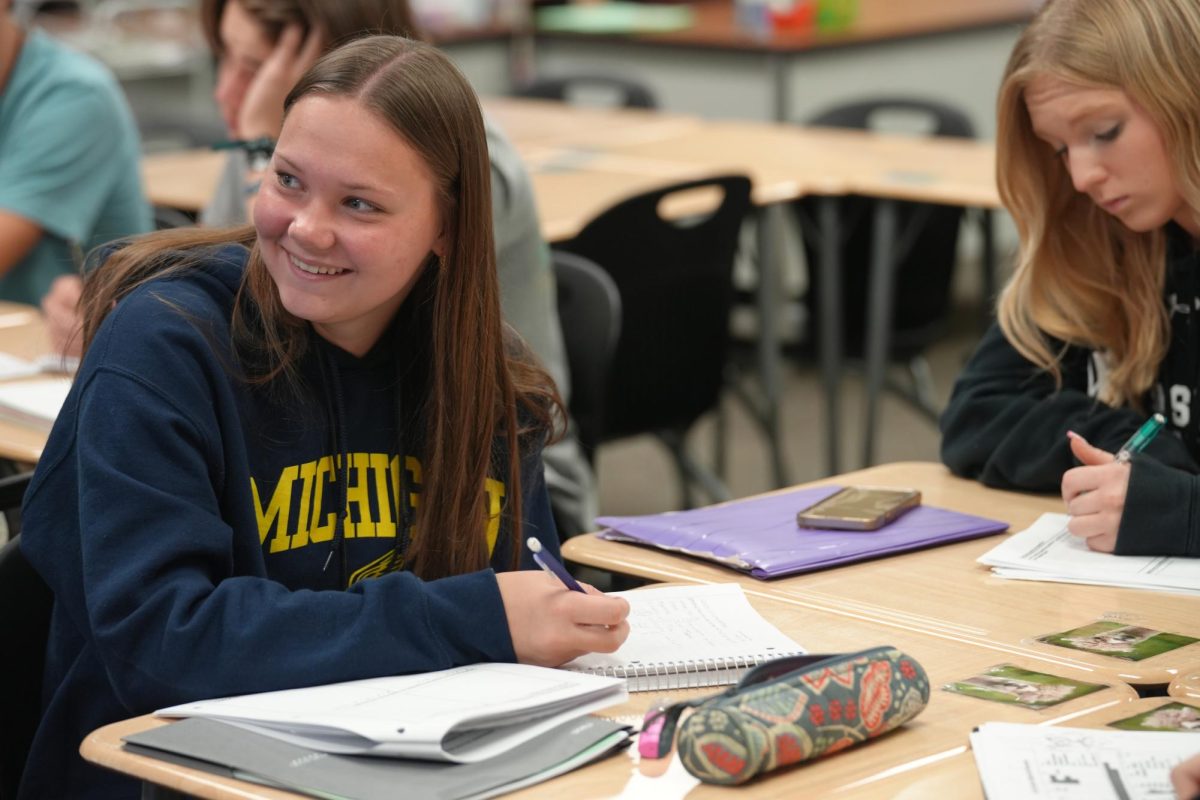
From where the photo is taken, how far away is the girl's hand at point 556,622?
142cm

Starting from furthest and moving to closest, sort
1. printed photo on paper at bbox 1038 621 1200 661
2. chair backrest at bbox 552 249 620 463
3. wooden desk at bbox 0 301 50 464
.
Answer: chair backrest at bbox 552 249 620 463 → wooden desk at bbox 0 301 50 464 → printed photo on paper at bbox 1038 621 1200 661

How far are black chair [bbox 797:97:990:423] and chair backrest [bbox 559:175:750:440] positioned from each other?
762 mm

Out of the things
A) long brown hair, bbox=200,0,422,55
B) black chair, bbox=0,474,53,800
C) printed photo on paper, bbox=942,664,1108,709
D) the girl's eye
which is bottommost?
black chair, bbox=0,474,53,800

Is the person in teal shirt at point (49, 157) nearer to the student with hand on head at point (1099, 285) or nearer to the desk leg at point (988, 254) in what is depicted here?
the student with hand on head at point (1099, 285)

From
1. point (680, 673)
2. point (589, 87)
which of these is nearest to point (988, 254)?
point (589, 87)

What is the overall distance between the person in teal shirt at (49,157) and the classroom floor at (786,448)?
5.08ft

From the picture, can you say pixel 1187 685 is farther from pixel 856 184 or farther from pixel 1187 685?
pixel 856 184

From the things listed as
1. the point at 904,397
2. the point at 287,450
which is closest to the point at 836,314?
the point at 904,397

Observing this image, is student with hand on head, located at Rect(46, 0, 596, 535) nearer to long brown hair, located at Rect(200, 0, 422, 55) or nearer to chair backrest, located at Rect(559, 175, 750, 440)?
long brown hair, located at Rect(200, 0, 422, 55)

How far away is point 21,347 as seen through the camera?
8.79ft

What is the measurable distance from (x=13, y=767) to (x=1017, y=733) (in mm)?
928

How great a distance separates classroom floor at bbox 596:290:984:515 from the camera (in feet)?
14.9

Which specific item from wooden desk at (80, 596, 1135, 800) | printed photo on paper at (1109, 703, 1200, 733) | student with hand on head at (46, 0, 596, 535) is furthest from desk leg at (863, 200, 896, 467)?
printed photo on paper at (1109, 703, 1200, 733)

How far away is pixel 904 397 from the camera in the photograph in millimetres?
4281
